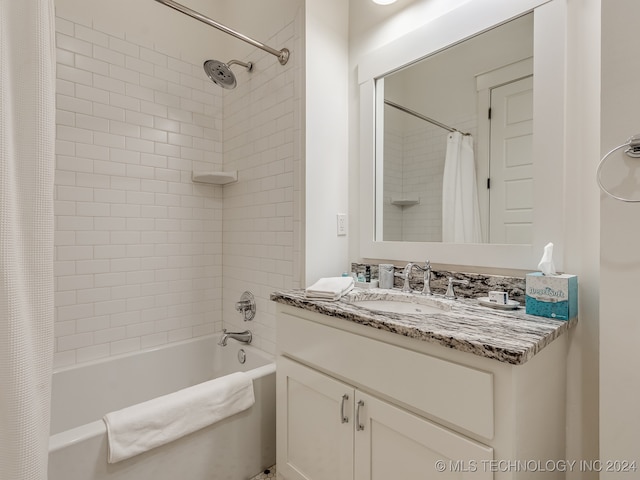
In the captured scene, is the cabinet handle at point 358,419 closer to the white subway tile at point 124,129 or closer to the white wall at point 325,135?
the white wall at point 325,135

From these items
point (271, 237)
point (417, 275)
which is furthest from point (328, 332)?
point (271, 237)

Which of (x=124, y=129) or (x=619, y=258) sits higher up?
(x=124, y=129)

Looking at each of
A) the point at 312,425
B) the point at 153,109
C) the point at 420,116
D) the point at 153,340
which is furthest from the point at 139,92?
the point at 312,425

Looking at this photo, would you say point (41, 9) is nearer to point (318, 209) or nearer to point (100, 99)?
point (100, 99)

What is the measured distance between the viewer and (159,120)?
7.14 feet

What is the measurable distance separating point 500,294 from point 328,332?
2.19 feet

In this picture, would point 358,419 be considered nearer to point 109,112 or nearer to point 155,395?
point 155,395

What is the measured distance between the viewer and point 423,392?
1016 millimetres

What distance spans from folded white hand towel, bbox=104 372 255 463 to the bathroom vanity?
0.26 m

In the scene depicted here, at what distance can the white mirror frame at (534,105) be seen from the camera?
4.06 ft

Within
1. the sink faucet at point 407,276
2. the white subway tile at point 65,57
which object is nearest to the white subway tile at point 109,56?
the white subway tile at point 65,57

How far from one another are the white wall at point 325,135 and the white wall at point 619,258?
121cm

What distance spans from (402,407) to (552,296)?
0.62 m

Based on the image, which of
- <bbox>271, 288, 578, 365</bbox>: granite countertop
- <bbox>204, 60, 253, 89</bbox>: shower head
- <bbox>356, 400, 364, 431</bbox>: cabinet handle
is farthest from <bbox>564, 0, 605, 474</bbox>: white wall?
<bbox>204, 60, 253, 89</bbox>: shower head
